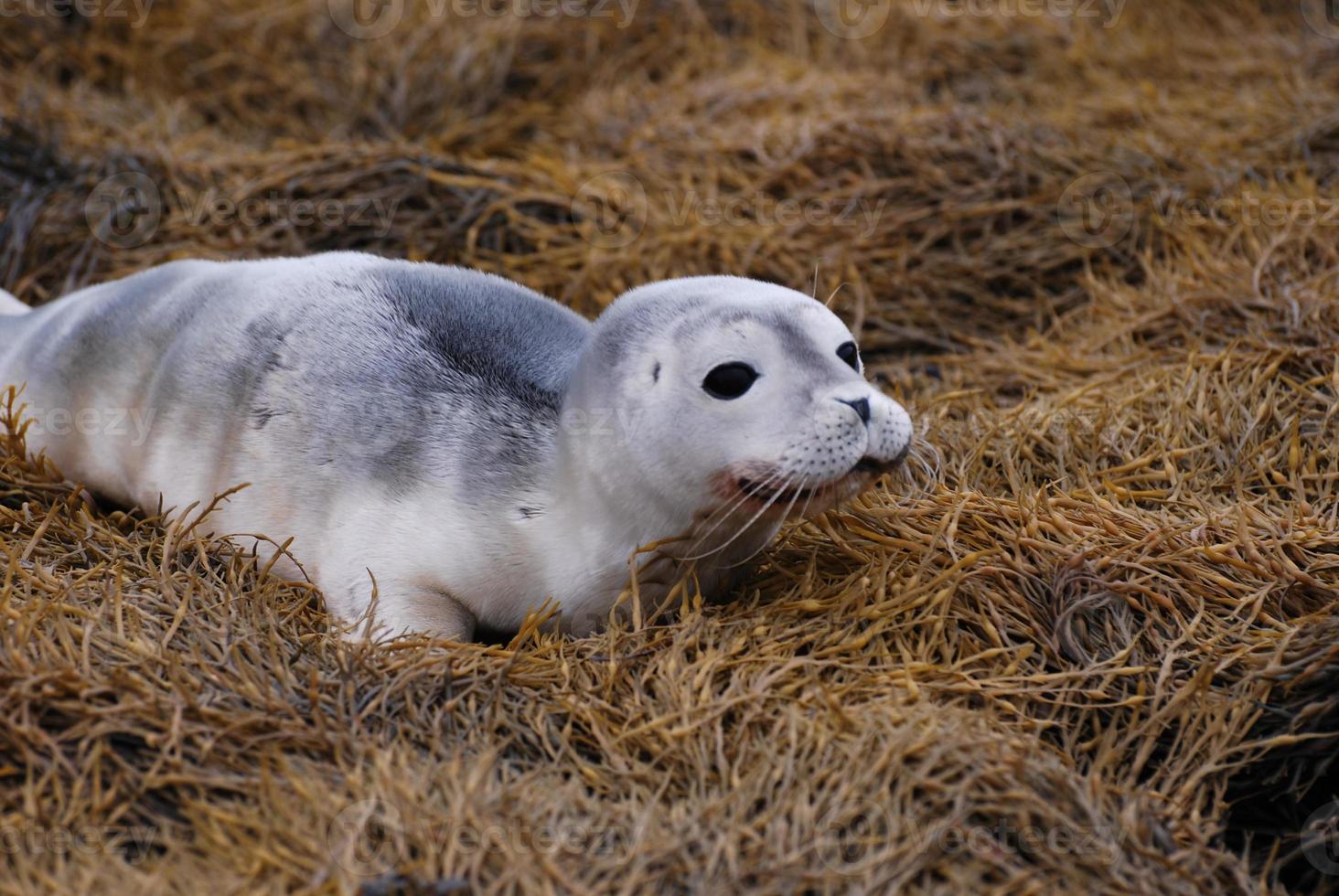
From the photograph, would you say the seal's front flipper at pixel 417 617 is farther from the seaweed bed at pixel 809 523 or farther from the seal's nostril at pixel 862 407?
the seal's nostril at pixel 862 407

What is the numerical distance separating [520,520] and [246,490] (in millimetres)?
785

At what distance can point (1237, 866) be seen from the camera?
259 cm

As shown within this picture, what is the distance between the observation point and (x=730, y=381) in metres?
3.03

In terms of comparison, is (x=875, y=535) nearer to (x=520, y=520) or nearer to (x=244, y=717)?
(x=520, y=520)

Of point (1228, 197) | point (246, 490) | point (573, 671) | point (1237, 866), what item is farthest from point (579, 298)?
point (1237, 866)

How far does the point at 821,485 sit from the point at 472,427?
2.95ft

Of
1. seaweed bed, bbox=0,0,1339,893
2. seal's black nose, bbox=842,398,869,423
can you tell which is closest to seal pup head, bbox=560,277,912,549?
seal's black nose, bbox=842,398,869,423

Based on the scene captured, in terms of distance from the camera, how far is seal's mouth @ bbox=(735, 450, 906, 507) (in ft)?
9.75

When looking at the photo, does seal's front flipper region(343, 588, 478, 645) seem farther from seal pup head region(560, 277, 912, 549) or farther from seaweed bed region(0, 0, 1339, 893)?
seal pup head region(560, 277, 912, 549)

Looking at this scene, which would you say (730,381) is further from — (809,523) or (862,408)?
(809,523)

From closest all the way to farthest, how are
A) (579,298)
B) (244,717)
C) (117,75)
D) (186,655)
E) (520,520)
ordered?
(244,717), (186,655), (520,520), (579,298), (117,75)

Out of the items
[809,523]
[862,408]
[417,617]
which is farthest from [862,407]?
[417,617]

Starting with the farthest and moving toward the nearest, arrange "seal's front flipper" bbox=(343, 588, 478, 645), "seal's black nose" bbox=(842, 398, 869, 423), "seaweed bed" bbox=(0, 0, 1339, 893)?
"seal's front flipper" bbox=(343, 588, 478, 645), "seal's black nose" bbox=(842, 398, 869, 423), "seaweed bed" bbox=(0, 0, 1339, 893)

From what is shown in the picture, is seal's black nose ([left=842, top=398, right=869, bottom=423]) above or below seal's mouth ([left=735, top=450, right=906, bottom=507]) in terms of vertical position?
above
